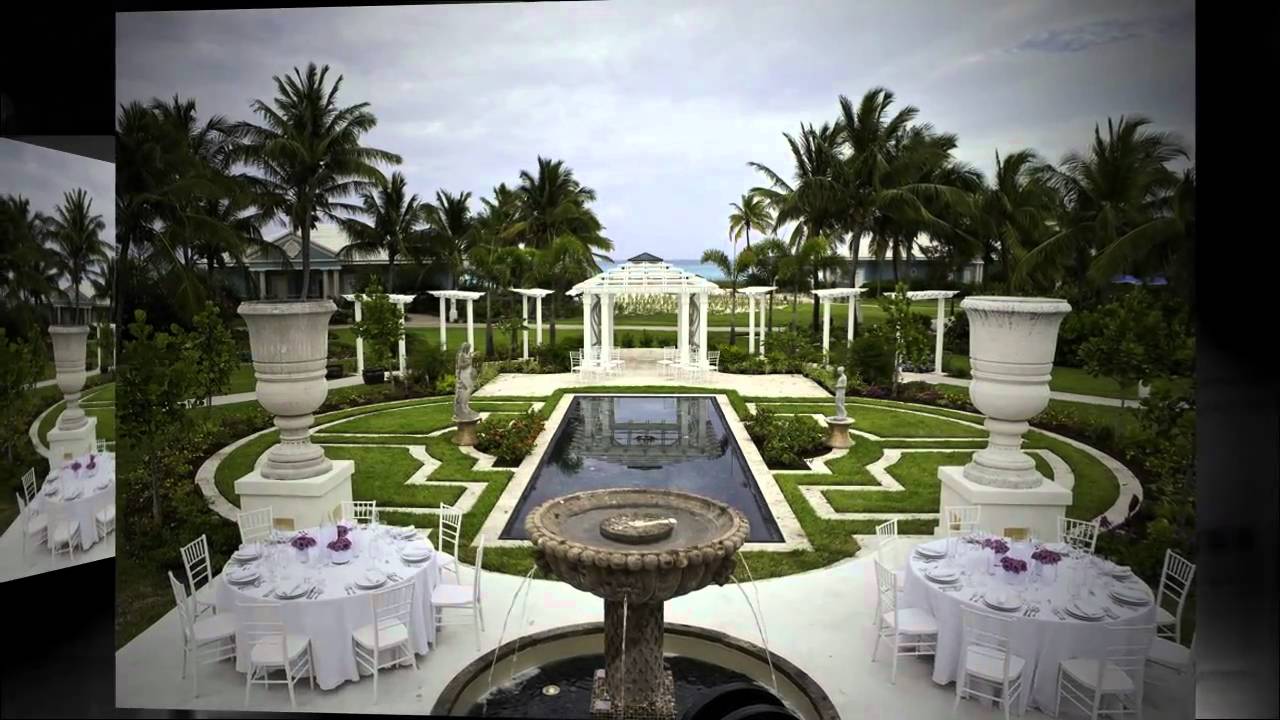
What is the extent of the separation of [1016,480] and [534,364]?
48.4 feet

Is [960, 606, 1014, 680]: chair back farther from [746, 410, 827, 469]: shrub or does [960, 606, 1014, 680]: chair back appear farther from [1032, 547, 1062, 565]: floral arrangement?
[746, 410, 827, 469]: shrub

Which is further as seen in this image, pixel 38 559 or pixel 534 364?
pixel 534 364

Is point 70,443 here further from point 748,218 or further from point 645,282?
point 748,218

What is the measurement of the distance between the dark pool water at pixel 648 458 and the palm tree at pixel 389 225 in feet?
33.1

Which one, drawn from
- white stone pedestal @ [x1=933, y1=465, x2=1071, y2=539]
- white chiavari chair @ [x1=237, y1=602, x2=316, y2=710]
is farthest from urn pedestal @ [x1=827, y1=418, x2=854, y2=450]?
white chiavari chair @ [x1=237, y1=602, x2=316, y2=710]

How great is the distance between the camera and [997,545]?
507 centimetres

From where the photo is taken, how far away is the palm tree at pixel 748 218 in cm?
2833

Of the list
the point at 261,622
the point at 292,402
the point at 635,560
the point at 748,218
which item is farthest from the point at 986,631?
the point at 748,218

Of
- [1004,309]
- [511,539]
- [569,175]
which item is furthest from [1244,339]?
[569,175]

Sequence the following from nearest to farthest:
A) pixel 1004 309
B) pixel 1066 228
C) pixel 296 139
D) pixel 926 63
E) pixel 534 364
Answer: pixel 1004 309
pixel 926 63
pixel 1066 228
pixel 296 139
pixel 534 364

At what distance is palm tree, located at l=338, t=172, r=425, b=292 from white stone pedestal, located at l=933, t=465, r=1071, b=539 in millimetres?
18049

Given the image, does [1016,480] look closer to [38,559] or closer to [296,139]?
[38,559]

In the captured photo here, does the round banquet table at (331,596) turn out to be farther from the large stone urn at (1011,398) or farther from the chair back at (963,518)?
the large stone urn at (1011,398)

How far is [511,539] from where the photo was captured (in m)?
7.38
